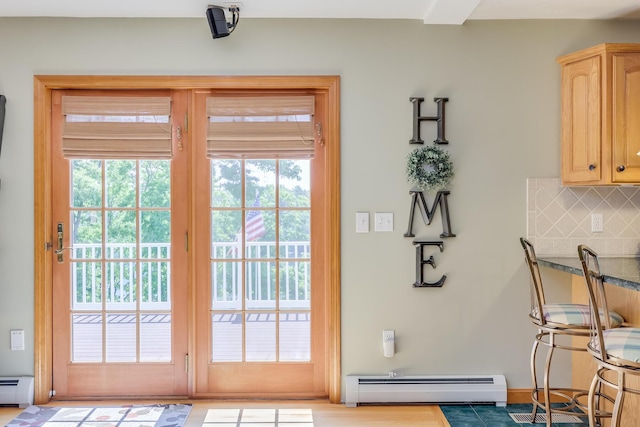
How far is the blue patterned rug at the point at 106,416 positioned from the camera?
2756 millimetres

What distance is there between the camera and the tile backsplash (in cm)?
307

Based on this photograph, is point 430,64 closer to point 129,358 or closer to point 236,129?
point 236,129

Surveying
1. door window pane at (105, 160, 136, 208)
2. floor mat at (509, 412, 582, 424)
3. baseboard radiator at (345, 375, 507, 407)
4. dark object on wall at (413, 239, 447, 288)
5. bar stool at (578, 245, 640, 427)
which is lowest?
floor mat at (509, 412, 582, 424)

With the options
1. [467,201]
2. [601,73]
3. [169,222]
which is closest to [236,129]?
[169,222]

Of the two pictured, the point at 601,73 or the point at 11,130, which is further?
the point at 11,130

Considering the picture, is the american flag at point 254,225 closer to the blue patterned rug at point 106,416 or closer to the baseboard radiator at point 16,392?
the blue patterned rug at point 106,416

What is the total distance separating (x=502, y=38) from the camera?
121 inches

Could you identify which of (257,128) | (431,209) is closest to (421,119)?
(431,209)

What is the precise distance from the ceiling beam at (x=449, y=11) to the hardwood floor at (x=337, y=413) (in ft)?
A: 7.79

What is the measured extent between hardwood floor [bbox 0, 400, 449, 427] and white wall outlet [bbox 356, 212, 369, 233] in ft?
3.62

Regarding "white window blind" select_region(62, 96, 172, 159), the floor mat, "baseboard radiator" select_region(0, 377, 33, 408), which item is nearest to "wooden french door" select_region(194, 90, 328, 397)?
"white window blind" select_region(62, 96, 172, 159)

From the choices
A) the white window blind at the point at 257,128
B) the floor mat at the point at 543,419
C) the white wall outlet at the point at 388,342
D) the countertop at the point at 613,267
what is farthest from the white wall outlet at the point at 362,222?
the floor mat at the point at 543,419

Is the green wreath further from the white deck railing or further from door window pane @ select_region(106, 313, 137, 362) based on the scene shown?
door window pane @ select_region(106, 313, 137, 362)

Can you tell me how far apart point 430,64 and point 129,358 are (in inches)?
106
